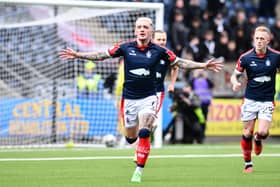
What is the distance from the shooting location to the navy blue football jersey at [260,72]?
12.7 meters

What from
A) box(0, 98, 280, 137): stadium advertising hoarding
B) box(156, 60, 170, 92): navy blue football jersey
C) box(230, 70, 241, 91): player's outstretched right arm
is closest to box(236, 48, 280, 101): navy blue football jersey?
box(230, 70, 241, 91): player's outstretched right arm

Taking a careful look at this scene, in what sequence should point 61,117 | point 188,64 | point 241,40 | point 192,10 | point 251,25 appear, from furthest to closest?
1. point 251,25
2. point 241,40
3. point 192,10
4. point 61,117
5. point 188,64

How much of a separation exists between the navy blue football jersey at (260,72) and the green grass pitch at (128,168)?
1.17m

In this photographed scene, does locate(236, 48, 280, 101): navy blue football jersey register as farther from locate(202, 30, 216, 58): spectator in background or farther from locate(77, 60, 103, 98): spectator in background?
locate(202, 30, 216, 58): spectator in background

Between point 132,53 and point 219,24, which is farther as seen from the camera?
point 219,24

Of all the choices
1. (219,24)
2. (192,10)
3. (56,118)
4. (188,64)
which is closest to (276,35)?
(219,24)

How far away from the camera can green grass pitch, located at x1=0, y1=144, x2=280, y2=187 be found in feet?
34.5

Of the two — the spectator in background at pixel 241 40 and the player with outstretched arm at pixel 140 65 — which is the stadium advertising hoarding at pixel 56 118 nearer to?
the spectator in background at pixel 241 40

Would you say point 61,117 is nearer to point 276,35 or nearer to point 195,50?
point 195,50

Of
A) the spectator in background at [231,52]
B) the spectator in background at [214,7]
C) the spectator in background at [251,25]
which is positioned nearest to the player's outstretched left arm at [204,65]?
the spectator in background at [231,52]

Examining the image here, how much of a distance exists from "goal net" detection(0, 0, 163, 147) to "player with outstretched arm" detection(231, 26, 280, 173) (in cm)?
633

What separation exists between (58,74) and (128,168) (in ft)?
24.0

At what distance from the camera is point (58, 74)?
19.8m

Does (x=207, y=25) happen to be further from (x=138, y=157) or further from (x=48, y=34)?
(x=138, y=157)
